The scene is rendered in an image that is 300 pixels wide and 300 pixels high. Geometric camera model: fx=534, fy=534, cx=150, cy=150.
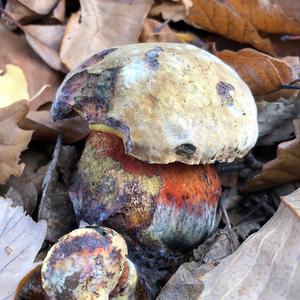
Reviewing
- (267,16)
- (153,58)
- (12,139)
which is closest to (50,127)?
(12,139)

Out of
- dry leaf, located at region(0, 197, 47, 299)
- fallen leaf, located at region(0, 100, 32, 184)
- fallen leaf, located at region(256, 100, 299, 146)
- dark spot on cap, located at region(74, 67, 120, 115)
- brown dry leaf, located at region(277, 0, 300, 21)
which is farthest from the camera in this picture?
brown dry leaf, located at region(277, 0, 300, 21)

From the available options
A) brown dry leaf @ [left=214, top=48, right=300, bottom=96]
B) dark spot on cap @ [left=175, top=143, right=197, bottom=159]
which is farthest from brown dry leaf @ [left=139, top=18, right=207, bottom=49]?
dark spot on cap @ [left=175, top=143, right=197, bottom=159]

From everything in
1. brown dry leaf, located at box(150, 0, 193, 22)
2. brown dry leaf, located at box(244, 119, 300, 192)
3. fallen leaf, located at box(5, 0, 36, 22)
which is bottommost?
brown dry leaf, located at box(244, 119, 300, 192)

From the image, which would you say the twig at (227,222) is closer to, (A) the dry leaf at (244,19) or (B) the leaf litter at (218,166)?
(B) the leaf litter at (218,166)

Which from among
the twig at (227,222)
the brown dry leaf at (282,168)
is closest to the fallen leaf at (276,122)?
the brown dry leaf at (282,168)

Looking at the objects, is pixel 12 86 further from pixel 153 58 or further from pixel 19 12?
pixel 153 58

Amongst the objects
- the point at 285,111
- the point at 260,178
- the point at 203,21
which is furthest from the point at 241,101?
the point at 203,21

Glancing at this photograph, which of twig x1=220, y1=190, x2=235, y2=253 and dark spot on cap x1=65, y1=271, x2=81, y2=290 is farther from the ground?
dark spot on cap x1=65, y1=271, x2=81, y2=290

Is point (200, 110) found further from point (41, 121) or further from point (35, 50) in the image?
point (35, 50)

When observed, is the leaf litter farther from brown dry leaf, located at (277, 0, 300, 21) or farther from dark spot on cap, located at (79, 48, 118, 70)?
dark spot on cap, located at (79, 48, 118, 70)
